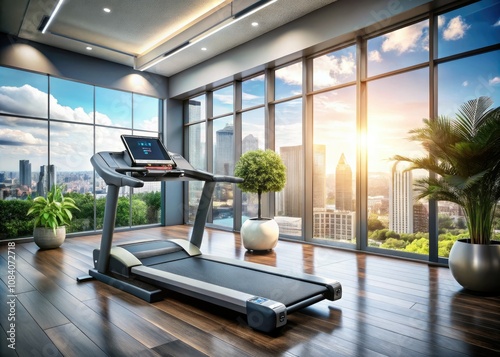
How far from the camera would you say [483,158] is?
3021 millimetres

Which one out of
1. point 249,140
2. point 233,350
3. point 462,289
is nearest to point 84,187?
point 249,140

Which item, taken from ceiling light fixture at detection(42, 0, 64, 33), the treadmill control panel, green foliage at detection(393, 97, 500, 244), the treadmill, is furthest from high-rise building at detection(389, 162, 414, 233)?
ceiling light fixture at detection(42, 0, 64, 33)

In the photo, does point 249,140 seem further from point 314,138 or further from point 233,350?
point 233,350

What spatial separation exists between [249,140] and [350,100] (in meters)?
2.33

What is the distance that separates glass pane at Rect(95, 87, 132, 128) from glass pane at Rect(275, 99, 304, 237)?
11.4ft

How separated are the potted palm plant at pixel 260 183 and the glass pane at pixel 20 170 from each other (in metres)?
3.94

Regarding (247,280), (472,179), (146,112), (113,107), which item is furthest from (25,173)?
(472,179)

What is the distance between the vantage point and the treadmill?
2414 mm

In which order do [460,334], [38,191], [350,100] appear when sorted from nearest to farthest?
[460,334] < [350,100] < [38,191]

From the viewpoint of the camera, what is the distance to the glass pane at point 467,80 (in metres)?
3.80

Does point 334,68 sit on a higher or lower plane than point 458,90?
higher

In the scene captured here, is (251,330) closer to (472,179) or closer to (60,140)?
(472,179)

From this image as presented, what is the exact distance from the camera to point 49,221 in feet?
17.0

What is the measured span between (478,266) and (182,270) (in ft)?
8.91
